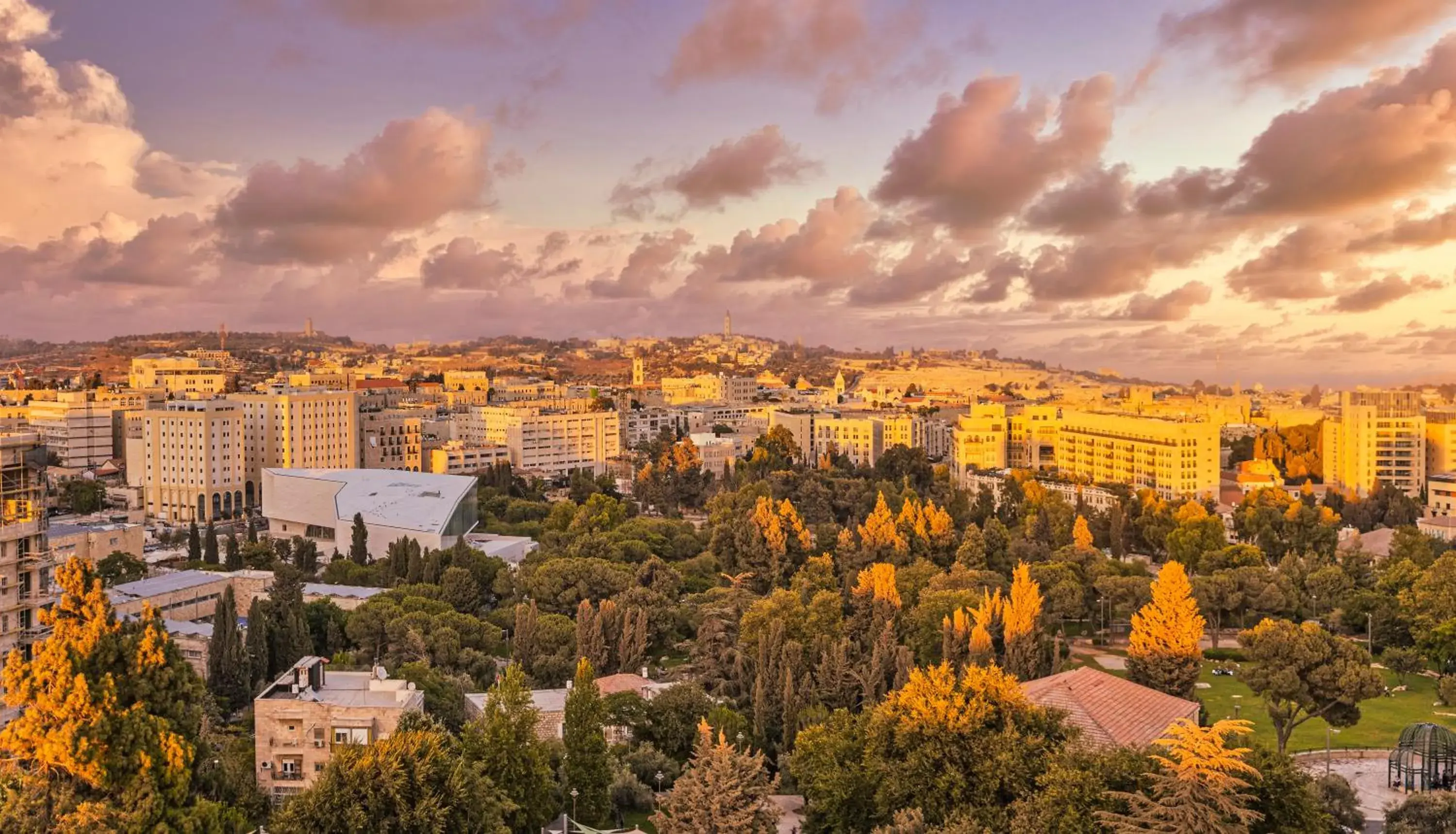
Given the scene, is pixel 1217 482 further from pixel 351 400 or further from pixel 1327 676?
pixel 351 400

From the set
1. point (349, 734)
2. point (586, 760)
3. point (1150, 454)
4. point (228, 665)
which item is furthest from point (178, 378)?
point (586, 760)

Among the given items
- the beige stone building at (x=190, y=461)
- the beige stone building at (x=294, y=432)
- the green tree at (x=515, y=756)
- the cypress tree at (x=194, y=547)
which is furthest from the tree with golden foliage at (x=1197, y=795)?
the beige stone building at (x=294, y=432)

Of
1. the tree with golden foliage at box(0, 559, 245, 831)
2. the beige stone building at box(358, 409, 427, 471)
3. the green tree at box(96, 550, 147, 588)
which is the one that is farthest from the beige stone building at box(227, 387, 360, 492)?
the tree with golden foliage at box(0, 559, 245, 831)

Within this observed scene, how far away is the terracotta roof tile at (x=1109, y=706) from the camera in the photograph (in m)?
25.0

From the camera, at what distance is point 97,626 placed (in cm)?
1798

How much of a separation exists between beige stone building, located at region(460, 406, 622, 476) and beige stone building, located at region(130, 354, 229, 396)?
24708 millimetres

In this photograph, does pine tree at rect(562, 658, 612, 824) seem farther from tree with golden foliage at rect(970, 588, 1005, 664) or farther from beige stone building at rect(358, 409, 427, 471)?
beige stone building at rect(358, 409, 427, 471)

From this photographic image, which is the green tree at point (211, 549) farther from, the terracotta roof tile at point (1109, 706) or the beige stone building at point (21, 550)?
the terracotta roof tile at point (1109, 706)

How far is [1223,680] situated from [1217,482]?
1773 inches

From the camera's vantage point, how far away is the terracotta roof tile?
25047 millimetres

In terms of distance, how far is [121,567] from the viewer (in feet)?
152

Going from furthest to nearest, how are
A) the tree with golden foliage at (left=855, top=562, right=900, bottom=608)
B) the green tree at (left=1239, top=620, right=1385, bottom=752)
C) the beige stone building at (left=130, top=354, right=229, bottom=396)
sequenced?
the beige stone building at (left=130, top=354, right=229, bottom=396) → the tree with golden foliage at (left=855, top=562, right=900, bottom=608) → the green tree at (left=1239, top=620, right=1385, bottom=752)

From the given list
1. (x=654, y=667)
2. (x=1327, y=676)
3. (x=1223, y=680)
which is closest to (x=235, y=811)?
(x=654, y=667)

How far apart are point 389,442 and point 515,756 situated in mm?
74451
